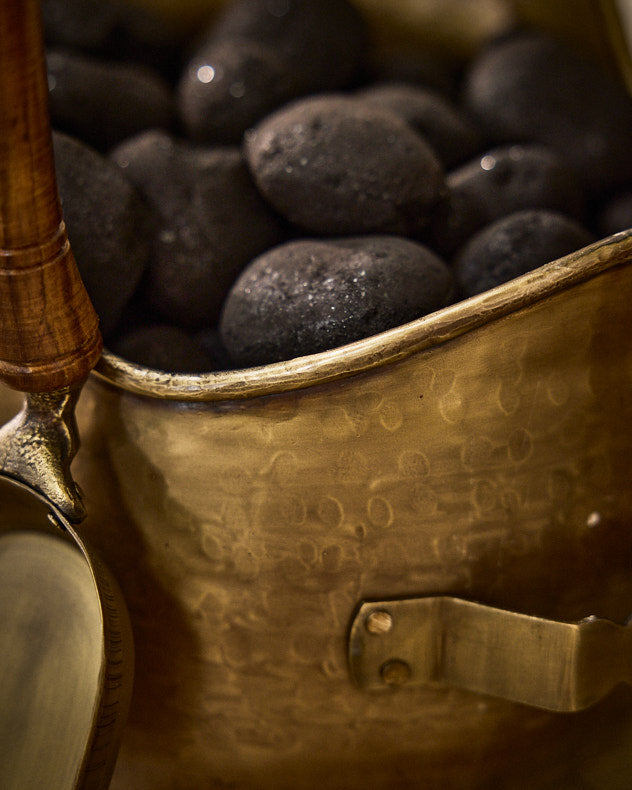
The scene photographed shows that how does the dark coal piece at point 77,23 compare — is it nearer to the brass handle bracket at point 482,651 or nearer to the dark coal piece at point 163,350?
the dark coal piece at point 163,350

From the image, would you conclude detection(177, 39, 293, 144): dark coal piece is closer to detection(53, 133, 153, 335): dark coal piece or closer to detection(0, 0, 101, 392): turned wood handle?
detection(53, 133, 153, 335): dark coal piece

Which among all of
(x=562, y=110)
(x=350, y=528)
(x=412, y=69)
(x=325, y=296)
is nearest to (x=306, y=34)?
(x=412, y=69)

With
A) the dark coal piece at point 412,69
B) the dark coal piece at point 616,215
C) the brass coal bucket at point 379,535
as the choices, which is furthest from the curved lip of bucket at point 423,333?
the dark coal piece at point 412,69

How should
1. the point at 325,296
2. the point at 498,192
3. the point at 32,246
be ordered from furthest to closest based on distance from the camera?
the point at 498,192 → the point at 325,296 → the point at 32,246

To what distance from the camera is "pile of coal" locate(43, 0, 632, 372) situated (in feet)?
1.53

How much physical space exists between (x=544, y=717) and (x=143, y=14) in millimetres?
678

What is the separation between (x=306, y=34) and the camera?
2.23 ft

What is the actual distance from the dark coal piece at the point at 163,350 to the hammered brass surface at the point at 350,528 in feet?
0.24

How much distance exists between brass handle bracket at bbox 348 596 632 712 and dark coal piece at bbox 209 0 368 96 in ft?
1.46

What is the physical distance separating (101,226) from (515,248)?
262mm

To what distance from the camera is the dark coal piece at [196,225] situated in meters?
0.53

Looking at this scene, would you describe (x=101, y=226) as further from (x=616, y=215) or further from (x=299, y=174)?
(x=616, y=215)

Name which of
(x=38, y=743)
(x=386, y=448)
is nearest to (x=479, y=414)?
(x=386, y=448)

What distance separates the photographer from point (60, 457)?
0.40 m
